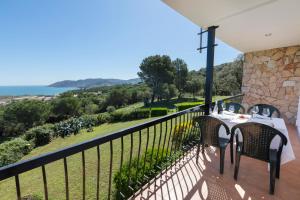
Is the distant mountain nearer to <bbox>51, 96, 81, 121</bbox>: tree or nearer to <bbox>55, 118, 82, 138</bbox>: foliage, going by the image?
<bbox>51, 96, 81, 121</bbox>: tree

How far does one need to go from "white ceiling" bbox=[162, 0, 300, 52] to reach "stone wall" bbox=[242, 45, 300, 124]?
1613 mm

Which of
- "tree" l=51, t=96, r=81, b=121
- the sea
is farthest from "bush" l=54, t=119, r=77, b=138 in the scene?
the sea

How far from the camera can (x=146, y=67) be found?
82.3 ft

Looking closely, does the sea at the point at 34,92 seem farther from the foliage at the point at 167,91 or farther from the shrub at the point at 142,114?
the shrub at the point at 142,114

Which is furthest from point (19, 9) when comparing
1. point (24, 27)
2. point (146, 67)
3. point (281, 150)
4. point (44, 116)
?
point (146, 67)

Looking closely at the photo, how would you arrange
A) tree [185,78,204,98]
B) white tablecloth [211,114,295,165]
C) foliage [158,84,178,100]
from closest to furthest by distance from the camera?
white tablecloth [211,114,295,165], tree [185,78,204,98], foliage [158,84,178,100]

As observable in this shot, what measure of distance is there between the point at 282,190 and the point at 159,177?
1472mm

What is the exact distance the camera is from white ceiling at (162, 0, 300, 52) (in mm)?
2320

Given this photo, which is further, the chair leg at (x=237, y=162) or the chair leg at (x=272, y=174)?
the chair leg at (x=237, y=162)

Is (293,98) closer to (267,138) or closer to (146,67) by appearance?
(267,138)

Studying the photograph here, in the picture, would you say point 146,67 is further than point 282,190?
Yes

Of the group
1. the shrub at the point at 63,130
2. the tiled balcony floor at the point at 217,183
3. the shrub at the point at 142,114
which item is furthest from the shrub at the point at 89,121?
the tiled balcony floor at the point at 217,183

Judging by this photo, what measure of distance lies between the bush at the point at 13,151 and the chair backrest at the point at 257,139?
12.0m

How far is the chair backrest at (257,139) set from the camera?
188cm
